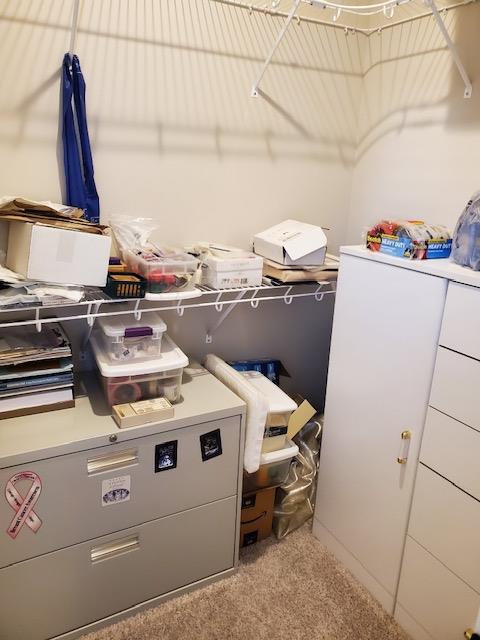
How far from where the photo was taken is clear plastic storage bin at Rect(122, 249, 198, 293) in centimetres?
147

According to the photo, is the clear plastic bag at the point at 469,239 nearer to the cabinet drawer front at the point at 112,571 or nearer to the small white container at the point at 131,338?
the small white container at the point at 131,338

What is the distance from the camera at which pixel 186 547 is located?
5.34 feet

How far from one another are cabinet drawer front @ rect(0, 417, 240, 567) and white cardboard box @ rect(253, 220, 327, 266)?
60 centimetres

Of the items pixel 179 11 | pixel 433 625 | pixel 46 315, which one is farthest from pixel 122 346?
pixel 433 625

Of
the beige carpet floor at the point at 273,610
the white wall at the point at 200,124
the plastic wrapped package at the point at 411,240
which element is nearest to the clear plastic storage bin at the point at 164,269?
the white wall at the point at 200,124

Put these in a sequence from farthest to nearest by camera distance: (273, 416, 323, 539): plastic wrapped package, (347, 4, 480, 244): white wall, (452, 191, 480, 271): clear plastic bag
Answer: (273, 416, 323, 539): plastic wrapped package, (347, 4, 480, 244): white wall, (452, 191, 480, 271): clear plastic bag

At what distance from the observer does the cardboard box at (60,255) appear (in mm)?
1320

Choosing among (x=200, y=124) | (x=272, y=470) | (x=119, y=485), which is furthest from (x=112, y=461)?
(x=200, y=124)

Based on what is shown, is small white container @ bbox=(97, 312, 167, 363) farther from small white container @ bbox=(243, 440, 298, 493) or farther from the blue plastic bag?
small white container @ bbox=(243, 440, 298, 493)

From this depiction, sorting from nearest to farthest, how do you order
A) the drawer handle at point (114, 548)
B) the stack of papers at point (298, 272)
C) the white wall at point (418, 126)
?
1. the drawer handle at point (114, 548)
2. the white wall at point (418, 126)
3. the stack of papers at point (298, 272)

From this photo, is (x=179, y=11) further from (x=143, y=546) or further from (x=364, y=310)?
(x=143, y=546)

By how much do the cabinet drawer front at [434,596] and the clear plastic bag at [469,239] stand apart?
854mm

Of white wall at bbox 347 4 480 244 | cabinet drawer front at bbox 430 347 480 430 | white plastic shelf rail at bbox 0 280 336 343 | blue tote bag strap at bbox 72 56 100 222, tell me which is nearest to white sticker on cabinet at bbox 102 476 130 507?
white plastic shelf rail at bbox 0 280 336 343

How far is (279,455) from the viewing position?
1.78m
